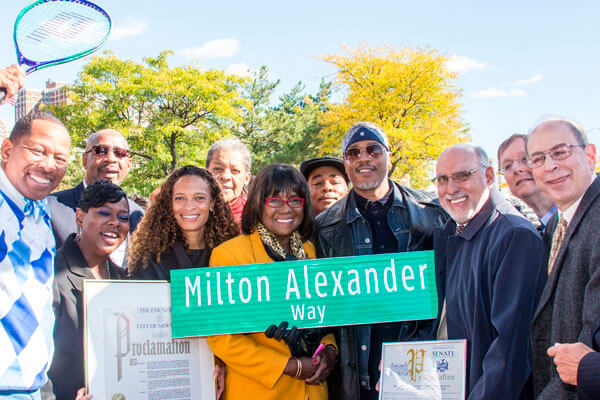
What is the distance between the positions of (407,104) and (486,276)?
2743cm

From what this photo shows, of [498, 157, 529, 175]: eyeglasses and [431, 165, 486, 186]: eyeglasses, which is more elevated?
[498, 157, 529, 175]: eyeglasses

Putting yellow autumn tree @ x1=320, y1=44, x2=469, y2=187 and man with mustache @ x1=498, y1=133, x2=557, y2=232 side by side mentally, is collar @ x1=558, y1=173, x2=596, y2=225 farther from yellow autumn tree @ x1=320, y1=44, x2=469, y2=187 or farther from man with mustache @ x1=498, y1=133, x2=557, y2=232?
yellow autumn tree @ x1=320, y1=44, x2=469, y2=187

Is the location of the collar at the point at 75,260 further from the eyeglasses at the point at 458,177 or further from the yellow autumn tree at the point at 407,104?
the yellow autumn tree at the point at 407,104

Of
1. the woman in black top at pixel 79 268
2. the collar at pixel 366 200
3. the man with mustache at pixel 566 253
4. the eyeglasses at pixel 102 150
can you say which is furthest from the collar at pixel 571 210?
the eyeglasses at pixel 102 150

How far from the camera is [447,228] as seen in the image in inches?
133

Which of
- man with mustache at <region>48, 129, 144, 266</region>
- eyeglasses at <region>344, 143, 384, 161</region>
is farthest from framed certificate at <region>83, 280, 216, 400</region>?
eyeglasses at <region>344, 143, 384, 161</region>

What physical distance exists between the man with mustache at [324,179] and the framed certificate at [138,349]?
241cm

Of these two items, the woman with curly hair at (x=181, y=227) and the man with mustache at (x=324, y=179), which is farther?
the man with mustache at (x=324, y=179)

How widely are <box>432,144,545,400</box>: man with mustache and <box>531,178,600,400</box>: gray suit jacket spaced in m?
0.08

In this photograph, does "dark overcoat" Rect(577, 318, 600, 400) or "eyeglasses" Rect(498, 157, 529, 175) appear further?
"eyeglasses" Rect(498, 157, 529, 175)

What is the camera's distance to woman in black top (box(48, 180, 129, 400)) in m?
3.06

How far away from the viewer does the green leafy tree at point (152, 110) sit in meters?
25.9

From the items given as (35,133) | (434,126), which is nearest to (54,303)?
(35,133)

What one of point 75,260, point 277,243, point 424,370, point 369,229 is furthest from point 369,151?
A: point 75,260
